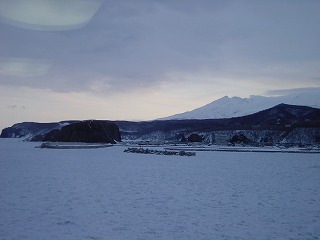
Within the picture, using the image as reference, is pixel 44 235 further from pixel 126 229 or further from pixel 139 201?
pixel 139 201

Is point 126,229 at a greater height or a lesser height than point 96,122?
lesser

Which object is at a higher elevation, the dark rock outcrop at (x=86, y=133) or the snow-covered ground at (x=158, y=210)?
the dark rock outcrop at (x=86, y=133)

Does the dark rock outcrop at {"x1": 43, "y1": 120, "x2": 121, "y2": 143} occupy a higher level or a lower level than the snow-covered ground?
higher

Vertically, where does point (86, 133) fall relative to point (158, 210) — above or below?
above

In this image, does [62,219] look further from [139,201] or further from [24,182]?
[24,182]

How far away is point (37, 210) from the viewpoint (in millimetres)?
13844

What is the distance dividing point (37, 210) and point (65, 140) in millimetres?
118697

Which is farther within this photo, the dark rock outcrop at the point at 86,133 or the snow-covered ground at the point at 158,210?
the dark rock outcrop at the point at 86,133

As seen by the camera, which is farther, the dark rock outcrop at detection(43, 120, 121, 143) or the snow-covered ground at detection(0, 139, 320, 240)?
the dark rock outcrop at detection(43, 120, 121, 143)

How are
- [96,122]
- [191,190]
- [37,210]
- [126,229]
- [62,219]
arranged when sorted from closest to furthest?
[126,229] < [62,219] < [37,210] < [191,190] < [96,122]

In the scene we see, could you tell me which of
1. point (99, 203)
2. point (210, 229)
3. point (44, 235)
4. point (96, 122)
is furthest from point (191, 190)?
point (96, 122)

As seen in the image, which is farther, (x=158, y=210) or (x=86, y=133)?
(x=86, y=133)

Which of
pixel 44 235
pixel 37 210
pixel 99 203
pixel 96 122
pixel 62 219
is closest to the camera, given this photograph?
pixel 44 235

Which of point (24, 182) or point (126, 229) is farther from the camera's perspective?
point (24, 182)
